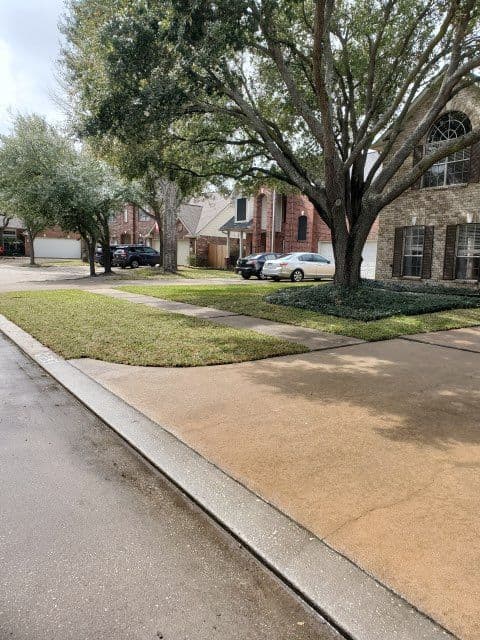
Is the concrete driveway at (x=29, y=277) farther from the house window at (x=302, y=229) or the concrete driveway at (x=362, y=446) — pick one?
the house window at (x=302, y=229)

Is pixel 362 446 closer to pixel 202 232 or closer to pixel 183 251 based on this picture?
pixel 202 232

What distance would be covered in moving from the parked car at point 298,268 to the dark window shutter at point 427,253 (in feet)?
21.4

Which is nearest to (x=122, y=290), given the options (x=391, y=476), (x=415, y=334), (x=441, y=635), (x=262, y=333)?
(x=262, y=333)

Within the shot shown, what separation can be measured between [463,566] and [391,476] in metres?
0.90

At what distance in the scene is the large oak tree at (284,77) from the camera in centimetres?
938

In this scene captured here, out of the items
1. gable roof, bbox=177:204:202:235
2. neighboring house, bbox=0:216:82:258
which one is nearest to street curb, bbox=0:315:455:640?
gable roof, bbox=177:204:202:235

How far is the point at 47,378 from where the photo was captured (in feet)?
18.1

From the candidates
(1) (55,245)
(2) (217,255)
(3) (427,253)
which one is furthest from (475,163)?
(1) (55,245)

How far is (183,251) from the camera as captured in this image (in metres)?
39.8

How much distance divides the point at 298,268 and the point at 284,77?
12387mm

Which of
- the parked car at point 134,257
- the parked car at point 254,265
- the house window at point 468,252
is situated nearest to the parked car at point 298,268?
the parked car at point 254,265

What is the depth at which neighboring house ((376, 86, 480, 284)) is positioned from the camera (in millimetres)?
16219

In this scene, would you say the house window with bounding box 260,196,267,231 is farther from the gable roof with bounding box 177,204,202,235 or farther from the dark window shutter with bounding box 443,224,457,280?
the dark window shutter with bounding box 443,224,457,280

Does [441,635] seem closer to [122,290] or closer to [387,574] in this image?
[387,574]
